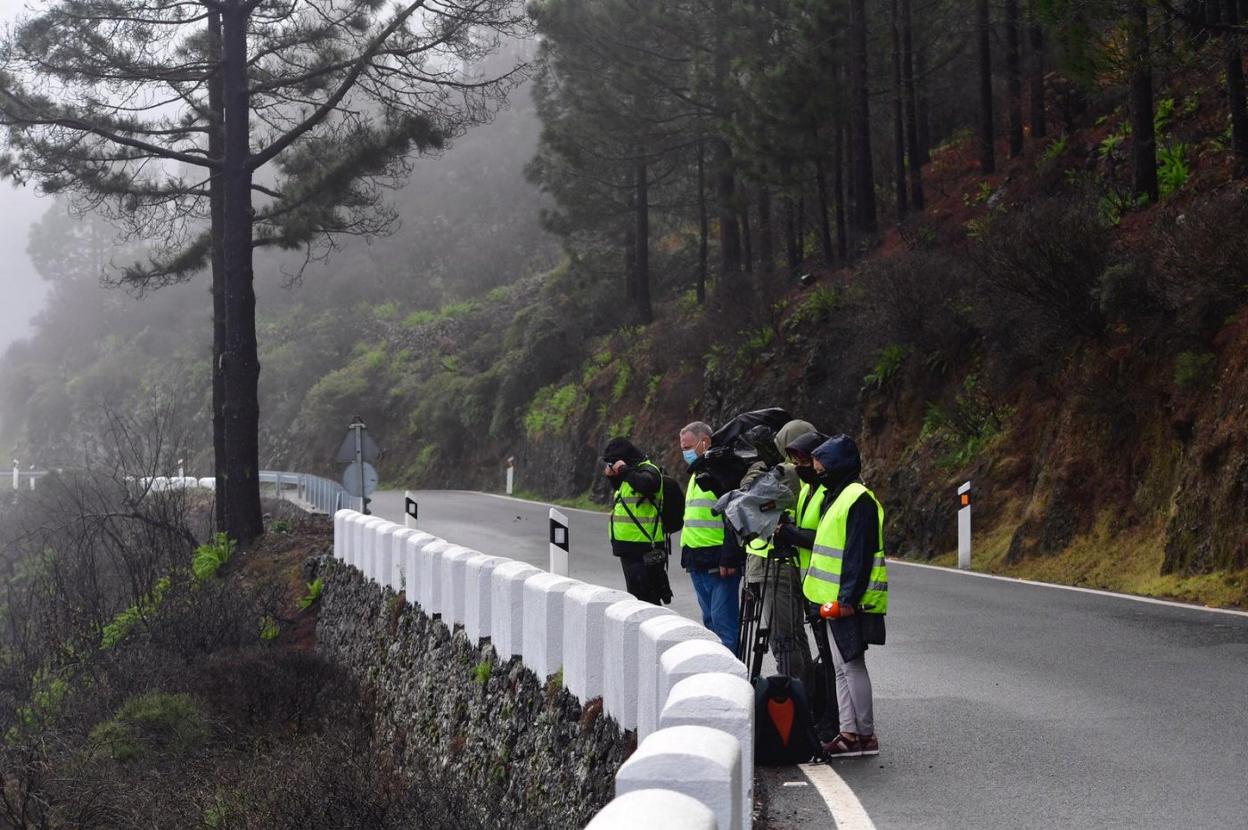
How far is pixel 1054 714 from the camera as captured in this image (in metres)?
9.12

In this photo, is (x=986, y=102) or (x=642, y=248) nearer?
(x=986, y=102)

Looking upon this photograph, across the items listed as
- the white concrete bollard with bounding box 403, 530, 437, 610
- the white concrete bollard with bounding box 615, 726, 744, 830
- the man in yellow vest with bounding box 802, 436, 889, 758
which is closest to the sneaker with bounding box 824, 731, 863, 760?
the man in yellow vest with bounding box 802, 436, 889, 758

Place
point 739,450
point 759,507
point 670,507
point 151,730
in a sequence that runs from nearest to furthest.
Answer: point 759,507 < point 739,450 < point 670,507 < point 151,730

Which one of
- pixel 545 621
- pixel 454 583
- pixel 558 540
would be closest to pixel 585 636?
pixel 545 621

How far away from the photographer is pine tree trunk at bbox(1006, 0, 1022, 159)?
2916 cm

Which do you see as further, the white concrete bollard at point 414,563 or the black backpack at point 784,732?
the white concrete bollard at point 414,563

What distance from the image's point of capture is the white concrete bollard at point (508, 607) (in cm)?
1037

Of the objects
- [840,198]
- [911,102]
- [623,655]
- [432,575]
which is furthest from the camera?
[840,198]

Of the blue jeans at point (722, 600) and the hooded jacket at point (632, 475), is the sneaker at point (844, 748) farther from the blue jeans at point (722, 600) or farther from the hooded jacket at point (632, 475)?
the hooded jacket at point (632, 475)

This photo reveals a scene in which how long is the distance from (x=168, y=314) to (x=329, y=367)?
2121 centimetres

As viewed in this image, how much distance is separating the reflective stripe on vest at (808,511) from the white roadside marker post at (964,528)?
34.4ft

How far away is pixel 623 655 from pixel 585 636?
92 cm

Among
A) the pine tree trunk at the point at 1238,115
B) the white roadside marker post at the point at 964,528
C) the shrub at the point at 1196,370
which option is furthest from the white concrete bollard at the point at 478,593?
the pine tree trunk at the point at 1238,115

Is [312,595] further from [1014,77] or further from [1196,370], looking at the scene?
[1014,77]
